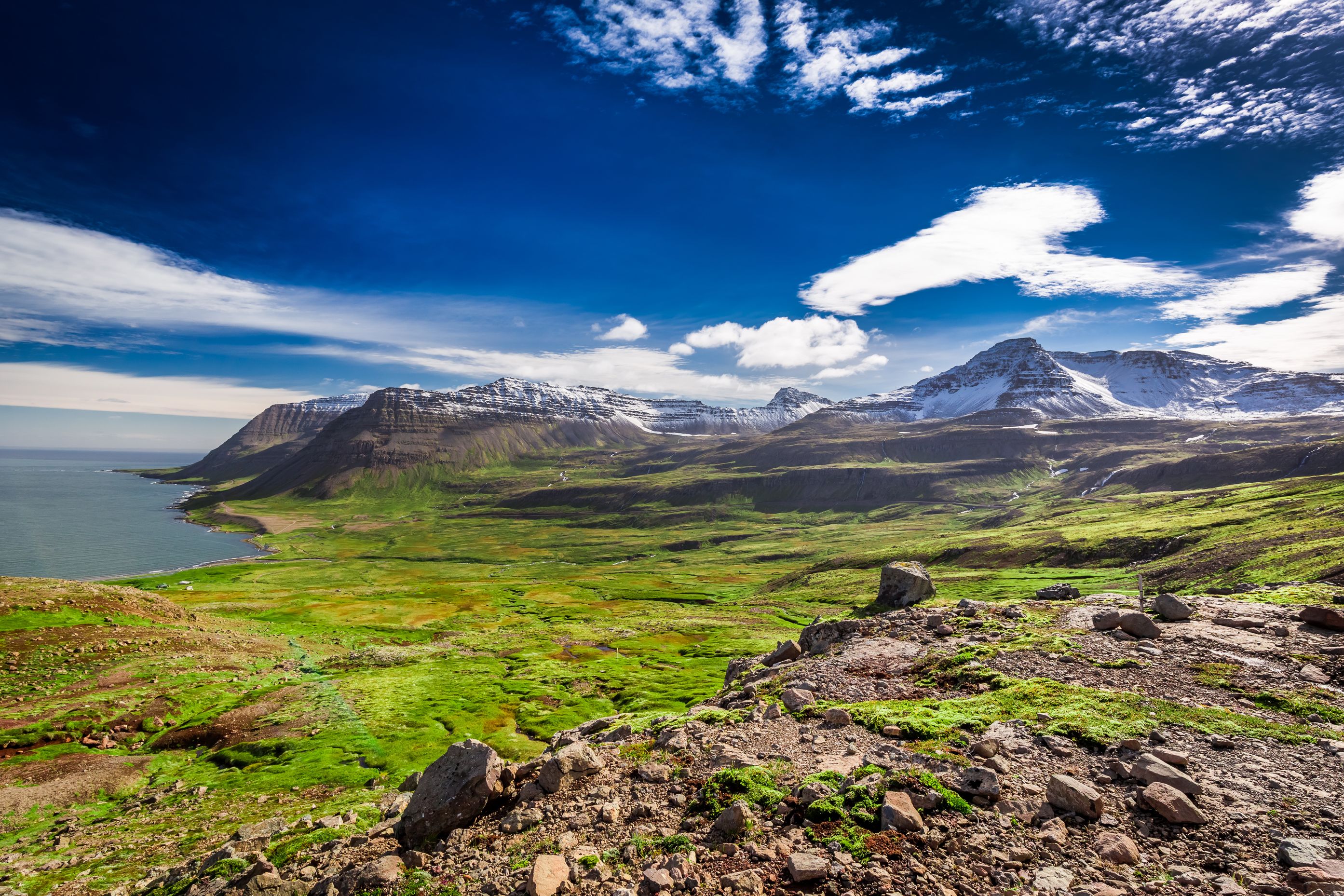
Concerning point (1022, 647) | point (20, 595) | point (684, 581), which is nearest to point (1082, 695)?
point (1022, 647)

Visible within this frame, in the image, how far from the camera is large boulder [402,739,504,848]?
15.2m

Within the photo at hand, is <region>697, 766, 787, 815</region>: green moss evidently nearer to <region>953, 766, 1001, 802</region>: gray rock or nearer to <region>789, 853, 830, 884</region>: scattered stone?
<region>789, 853, 830, 884</region>: scattered stone

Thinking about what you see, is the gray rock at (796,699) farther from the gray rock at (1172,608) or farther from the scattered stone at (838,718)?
the gray rock at (1172,608)

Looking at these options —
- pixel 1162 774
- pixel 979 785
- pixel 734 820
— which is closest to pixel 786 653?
pixel 979 785

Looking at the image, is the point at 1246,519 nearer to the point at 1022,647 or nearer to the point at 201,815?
the point at 1022,647

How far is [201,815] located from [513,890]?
29322 millimetres

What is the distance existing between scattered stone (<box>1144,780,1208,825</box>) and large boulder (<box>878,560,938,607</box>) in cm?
2861

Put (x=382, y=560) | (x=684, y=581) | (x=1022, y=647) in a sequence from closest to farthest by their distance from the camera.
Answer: (x=1022, y=647) → (x=684, y=581) → (x=382, y=560)

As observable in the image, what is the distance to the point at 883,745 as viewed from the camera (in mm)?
16781

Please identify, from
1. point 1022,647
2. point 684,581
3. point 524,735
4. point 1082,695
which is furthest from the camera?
point 684,581

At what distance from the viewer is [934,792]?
41.6 feet

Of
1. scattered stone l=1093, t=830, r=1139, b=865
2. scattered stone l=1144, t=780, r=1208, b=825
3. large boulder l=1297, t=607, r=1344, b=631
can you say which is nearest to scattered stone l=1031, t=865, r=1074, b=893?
scattered stone l=1093, t=830, r=1139, b=865

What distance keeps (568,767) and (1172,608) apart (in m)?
28.3

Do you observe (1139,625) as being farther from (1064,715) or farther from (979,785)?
(979,785)
